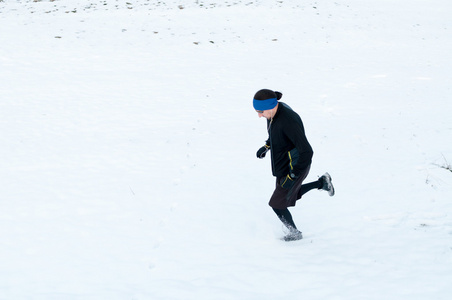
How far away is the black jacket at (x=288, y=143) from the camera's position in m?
3.88

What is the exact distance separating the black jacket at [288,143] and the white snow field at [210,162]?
1211mm

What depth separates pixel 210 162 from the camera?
7.44 metres

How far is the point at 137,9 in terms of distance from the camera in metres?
19.5

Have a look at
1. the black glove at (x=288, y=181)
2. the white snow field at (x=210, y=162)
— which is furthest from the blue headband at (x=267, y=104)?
the white snow field at (x=210, y=162)

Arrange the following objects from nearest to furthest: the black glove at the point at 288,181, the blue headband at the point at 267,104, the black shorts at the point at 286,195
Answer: the blue headband at the point at 267,104 → the black glove at the point at 288,181 → the black shorts at the point at 286,195

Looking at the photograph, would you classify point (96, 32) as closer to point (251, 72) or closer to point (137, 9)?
point (137, 9)

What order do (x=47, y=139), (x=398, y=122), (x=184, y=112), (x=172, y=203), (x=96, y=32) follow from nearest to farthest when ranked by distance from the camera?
(x=172, y=203), (x=47, y=139), (x=398, y=122), (x=184, y=112), (x=96, y=32)

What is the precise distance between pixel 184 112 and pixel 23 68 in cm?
671

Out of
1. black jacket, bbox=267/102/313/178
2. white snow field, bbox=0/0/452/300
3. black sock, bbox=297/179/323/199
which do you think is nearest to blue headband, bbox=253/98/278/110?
black jacket, bbox=267/102/313/178

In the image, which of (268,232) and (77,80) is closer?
(268,232)

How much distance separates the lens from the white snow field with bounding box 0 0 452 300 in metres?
4.11

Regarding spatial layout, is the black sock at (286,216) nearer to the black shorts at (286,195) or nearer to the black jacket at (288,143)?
the black shorts at (286,195)

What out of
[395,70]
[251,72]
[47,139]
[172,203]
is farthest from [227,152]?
[395,70]

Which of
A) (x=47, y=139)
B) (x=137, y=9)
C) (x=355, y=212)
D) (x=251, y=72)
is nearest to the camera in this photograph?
(x=355, y=212)
